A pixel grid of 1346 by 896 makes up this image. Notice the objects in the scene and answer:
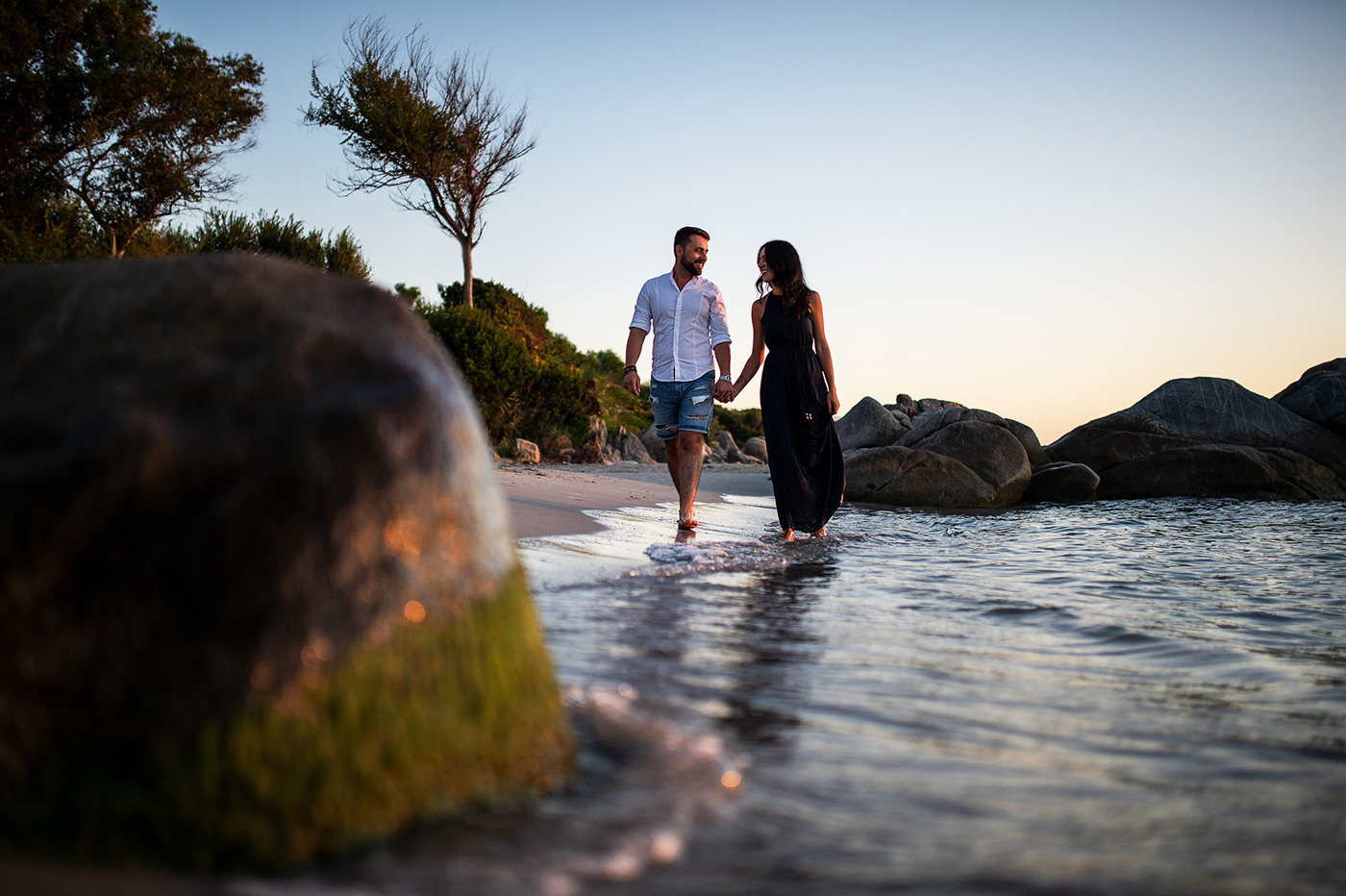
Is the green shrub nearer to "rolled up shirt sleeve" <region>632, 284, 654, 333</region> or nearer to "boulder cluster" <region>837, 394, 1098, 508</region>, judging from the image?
"boulder cluster" <region>837, 394, 1098, 508</region>

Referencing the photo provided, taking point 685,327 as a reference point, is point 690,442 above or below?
below

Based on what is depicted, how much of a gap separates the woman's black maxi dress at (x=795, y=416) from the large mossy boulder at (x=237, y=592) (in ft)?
16.0

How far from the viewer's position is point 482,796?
147 cm

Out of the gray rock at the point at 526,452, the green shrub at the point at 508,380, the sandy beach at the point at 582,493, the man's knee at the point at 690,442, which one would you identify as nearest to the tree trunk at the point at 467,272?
the green shrub at the point at 508,380

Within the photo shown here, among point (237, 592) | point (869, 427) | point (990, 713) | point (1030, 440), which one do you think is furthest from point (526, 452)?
point (237, 592)

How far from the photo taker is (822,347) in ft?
21.0

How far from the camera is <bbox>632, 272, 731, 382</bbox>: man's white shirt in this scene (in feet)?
21.1

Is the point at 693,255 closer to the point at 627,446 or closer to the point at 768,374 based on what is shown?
the point at 768,374

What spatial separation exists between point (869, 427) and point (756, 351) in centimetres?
753

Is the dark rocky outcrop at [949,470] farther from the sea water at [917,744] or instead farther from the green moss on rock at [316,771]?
the green moss on rock at [316,771]

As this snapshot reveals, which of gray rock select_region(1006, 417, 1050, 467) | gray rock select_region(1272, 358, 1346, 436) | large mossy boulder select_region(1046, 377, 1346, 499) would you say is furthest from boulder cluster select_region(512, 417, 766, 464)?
gray rock select_region(1272, 358, 1346, 436)

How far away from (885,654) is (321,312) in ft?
6.90

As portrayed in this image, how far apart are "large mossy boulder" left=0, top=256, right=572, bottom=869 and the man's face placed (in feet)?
16.6

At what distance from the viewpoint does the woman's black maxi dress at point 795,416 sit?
631 cm
